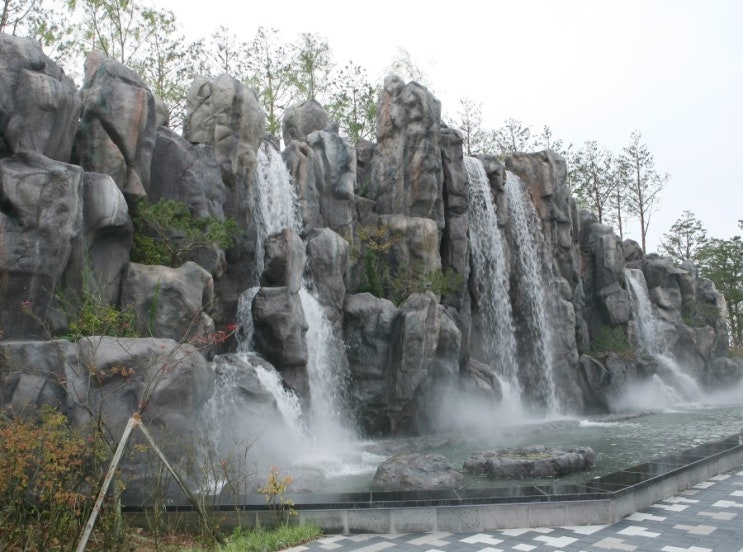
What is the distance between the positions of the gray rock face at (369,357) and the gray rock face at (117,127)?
6.53 m

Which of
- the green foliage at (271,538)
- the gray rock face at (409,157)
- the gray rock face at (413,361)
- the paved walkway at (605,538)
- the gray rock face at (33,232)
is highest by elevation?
the gray rock face at (409,157)

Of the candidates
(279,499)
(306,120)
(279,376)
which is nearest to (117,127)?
(279,376)

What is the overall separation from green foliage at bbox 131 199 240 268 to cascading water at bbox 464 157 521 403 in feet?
39.4

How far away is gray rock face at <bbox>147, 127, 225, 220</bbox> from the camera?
53.4 feet

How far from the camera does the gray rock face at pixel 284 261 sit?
52.1 ft

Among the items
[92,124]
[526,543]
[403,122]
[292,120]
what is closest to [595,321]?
[403,122]

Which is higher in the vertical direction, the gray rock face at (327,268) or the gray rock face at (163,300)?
the gray rock face at (327,268)

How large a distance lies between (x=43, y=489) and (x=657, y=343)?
109ft

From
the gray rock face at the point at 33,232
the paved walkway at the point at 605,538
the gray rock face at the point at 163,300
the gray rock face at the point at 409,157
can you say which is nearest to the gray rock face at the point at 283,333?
the gray rock face at the point at 163,300

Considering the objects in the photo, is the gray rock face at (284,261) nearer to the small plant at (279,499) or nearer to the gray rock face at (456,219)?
the gray rock face at (456,219)

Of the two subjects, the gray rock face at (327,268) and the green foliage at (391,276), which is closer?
the gray rock face at (327,268)

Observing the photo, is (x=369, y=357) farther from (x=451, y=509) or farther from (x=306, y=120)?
(x=306, y=120)

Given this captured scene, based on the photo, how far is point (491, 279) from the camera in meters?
25.2

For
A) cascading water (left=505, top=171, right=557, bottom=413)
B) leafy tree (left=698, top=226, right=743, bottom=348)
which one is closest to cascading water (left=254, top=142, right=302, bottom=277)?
cascading water (left=505, top=171, right=557, bottom=413)
